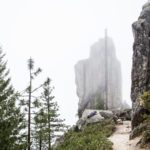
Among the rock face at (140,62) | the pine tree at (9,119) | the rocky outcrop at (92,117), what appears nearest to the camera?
the pine tree at (9,119)

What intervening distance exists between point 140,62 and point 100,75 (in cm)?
6245

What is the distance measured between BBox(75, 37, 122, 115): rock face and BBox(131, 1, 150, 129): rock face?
53.9 metres

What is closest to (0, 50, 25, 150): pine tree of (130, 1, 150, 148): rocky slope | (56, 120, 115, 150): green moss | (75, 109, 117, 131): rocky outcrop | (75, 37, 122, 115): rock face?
(56, 120, 115, 150): green moss

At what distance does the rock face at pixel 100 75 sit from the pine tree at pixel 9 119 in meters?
58.3

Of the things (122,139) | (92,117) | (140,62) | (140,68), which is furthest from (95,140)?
(92,117)

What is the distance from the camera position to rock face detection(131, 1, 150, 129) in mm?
30766

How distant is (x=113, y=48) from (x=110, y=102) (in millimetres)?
18133

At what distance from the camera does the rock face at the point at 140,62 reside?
101 ft

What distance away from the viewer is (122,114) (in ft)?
161

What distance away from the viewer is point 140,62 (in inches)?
1265

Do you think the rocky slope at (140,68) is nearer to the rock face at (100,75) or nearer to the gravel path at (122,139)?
the gravel path at (122,139)

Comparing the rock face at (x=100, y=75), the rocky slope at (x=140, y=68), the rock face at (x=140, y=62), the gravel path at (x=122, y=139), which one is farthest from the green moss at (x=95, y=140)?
the rock face at (x=100, y=75)

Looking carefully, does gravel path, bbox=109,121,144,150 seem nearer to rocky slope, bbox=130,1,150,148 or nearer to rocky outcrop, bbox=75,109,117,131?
rocky slope, bbox=130,1,150,148

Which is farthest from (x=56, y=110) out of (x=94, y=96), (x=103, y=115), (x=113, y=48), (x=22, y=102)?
(x=113, y=48)
